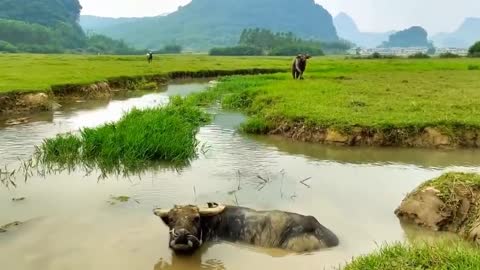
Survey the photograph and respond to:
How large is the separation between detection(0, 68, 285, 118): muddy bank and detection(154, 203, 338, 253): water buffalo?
12.3 meters

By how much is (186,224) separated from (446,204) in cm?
372

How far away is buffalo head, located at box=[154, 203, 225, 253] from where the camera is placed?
6.34m

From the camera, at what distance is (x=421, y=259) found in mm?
5078

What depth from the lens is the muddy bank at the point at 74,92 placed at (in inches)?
701

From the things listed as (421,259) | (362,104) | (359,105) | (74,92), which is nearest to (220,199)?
(421,259)

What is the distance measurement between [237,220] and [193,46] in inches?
7184

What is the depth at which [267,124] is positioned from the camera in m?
14.6

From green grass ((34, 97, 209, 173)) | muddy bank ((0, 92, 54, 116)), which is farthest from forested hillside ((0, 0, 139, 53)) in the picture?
green grass ((34, 97, 209, 173))

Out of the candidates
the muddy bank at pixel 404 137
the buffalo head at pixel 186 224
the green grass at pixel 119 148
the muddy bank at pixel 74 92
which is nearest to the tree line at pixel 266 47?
the muddy bank at pixel 74 92

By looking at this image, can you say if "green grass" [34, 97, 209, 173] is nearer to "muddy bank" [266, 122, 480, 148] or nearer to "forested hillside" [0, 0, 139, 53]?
"muddy bank" [266, 122, 480, 148]

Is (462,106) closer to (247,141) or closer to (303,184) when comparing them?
(247,141)

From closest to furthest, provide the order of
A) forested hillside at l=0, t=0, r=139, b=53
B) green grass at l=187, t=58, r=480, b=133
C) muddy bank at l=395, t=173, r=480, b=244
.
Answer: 1. muddy bank at l=395, t=173, r=480, b=244
2. green grass at l=187, t=58, r=480, b=133
3. forested hillside at l=0, t=0, r=139, b=53

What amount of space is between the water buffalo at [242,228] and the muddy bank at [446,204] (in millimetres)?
1535

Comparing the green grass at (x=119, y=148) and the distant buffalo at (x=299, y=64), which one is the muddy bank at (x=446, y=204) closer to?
the green grass at (x=119, y=148)
